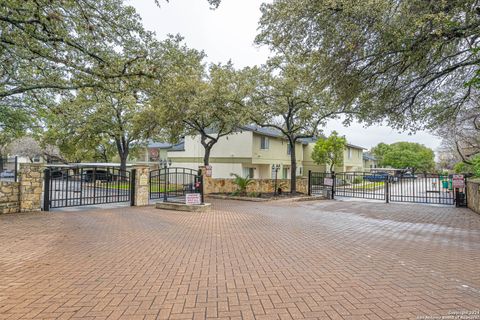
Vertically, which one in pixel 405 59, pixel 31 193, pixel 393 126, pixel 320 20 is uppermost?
pixel 320 20

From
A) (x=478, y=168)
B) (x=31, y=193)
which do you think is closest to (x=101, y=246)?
(x=31, y=193)

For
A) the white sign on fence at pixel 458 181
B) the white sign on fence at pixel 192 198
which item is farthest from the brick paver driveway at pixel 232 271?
the white sign on fence at pixel 458 181

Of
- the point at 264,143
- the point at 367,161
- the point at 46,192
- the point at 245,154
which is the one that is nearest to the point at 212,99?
the point at 46,192

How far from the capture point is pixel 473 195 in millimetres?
13102

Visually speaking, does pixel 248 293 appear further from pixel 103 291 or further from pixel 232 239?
pixel 232 239

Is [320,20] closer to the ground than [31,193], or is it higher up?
higher up

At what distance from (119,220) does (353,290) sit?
778cm

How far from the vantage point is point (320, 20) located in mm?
8008

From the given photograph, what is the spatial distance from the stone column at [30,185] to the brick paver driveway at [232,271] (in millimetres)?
1386

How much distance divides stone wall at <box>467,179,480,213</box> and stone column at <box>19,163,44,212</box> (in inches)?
693

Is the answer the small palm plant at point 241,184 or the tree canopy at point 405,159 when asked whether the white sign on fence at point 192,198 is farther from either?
the tree canopy at point 405,159

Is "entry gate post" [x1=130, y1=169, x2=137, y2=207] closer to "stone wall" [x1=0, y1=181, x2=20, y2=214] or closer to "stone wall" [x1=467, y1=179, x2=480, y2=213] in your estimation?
"stone wall" [x1=0, y1=181, x2=20, y2=214]

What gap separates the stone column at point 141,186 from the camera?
13.3 meters

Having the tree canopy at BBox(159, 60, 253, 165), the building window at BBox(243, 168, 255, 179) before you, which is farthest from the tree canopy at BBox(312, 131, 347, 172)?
the tree canopy at BBox(159, 60, 253, 165)
